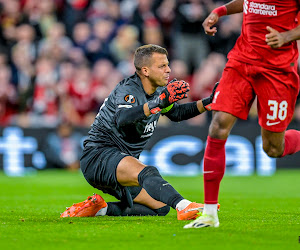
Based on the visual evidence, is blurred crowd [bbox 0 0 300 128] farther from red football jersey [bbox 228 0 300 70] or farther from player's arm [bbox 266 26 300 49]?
player's arm [bbox 266 26 300 49]

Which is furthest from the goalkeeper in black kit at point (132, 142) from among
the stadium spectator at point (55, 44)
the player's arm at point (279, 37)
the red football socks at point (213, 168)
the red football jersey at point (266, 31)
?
the stadium spectator at point (55, 44)

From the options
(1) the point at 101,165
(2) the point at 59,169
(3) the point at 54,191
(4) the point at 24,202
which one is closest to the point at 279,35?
(1) the point at 101,165

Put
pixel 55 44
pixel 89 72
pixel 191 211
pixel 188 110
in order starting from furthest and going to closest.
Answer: pixel 55 44
pixel 89 72
pixel 188 110
pixel 191 211

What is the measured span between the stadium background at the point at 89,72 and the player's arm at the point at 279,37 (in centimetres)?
857

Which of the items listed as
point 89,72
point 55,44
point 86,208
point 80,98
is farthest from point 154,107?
point 55,44

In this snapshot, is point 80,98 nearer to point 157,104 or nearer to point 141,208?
point 141,208

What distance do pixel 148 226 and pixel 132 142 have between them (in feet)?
4.56

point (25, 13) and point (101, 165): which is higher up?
point (25, 13)

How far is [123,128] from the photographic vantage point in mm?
6547

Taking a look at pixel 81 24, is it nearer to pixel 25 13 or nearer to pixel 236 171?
pixel 25 13

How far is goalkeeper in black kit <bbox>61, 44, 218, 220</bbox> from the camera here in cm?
593

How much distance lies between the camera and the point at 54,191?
411 inches

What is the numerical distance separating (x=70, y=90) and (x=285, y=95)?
9.38 meters

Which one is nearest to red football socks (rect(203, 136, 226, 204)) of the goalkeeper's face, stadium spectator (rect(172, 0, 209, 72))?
the goalkeeper's face
